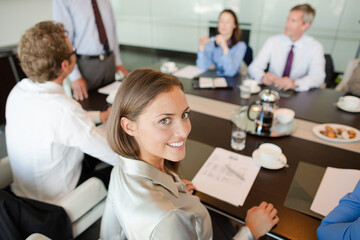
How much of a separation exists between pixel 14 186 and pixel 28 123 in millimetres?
417

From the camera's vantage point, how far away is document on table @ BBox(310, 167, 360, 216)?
1.01m

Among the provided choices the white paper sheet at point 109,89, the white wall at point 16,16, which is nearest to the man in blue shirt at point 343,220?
the white paper sheet at point 109,89

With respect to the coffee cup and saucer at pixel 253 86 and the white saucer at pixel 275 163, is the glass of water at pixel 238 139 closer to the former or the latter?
the white saucer at pixel 275 163

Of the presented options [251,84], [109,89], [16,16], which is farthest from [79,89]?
[16,16]

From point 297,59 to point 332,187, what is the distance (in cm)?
175

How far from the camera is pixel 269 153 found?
124cm

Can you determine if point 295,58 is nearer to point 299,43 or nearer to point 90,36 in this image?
point 299,43

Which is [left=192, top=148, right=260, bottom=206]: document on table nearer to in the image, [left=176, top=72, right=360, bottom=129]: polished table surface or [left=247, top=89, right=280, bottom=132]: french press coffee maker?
[left=247, top=89, right=280, bottom=132]: french press coffee maker

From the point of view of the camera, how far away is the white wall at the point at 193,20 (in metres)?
3.81

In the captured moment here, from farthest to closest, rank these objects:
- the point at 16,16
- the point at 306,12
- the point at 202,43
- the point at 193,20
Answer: the point at 193,20 → the point at 16,16 → the point at 202,43 → the point at 306,12

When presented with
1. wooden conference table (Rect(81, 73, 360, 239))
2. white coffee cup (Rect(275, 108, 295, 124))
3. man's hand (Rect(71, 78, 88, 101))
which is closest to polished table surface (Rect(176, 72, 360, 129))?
wooden conference table (Rect(81, 73, 360, 239))

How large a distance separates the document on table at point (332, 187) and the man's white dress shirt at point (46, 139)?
3.43ft

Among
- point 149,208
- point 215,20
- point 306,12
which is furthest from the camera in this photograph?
point 215,20

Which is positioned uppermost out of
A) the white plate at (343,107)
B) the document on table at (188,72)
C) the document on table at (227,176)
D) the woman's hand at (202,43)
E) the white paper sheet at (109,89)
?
the woman's hand at (202,43)
